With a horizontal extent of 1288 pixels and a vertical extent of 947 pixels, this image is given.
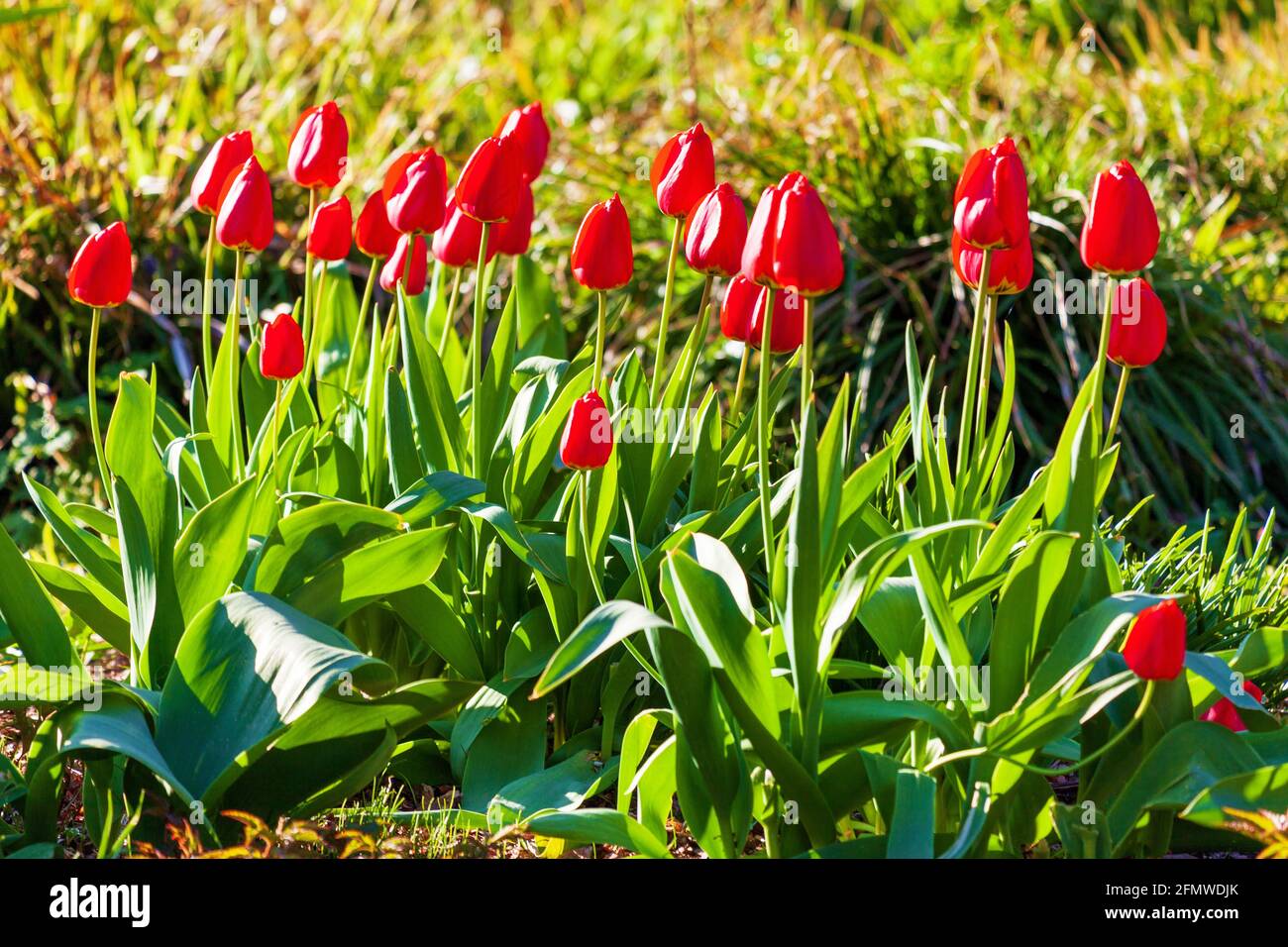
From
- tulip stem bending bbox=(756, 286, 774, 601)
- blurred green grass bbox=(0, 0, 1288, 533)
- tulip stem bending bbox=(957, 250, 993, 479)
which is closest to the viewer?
tulip stem bending bbox=(756, 286, 774, 601)

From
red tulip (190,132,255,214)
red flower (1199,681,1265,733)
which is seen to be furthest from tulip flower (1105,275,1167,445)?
red tulip (190,132,255,214)

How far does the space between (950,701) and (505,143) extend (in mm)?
1141

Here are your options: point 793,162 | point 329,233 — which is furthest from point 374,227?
point 793,162

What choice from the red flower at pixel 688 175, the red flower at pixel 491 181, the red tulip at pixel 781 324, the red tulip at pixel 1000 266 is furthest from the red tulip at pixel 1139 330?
the red flower at pixel 491 181

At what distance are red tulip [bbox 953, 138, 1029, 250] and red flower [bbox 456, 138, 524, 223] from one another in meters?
0.73

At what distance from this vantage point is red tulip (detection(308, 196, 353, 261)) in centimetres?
256

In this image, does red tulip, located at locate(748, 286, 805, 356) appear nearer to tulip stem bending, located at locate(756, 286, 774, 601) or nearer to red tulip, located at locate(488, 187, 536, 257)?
tulip stem bending, located at locate(756, 286, 774, 601)

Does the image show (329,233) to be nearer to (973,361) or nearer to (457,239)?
(457,239)

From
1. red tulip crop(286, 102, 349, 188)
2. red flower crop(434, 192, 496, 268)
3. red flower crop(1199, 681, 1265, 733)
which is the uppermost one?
red tulip crop(286, 102, 349, 188)

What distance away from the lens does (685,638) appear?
1897 millimetres

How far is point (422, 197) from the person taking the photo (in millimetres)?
2383

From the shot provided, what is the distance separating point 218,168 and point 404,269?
1.23ft
